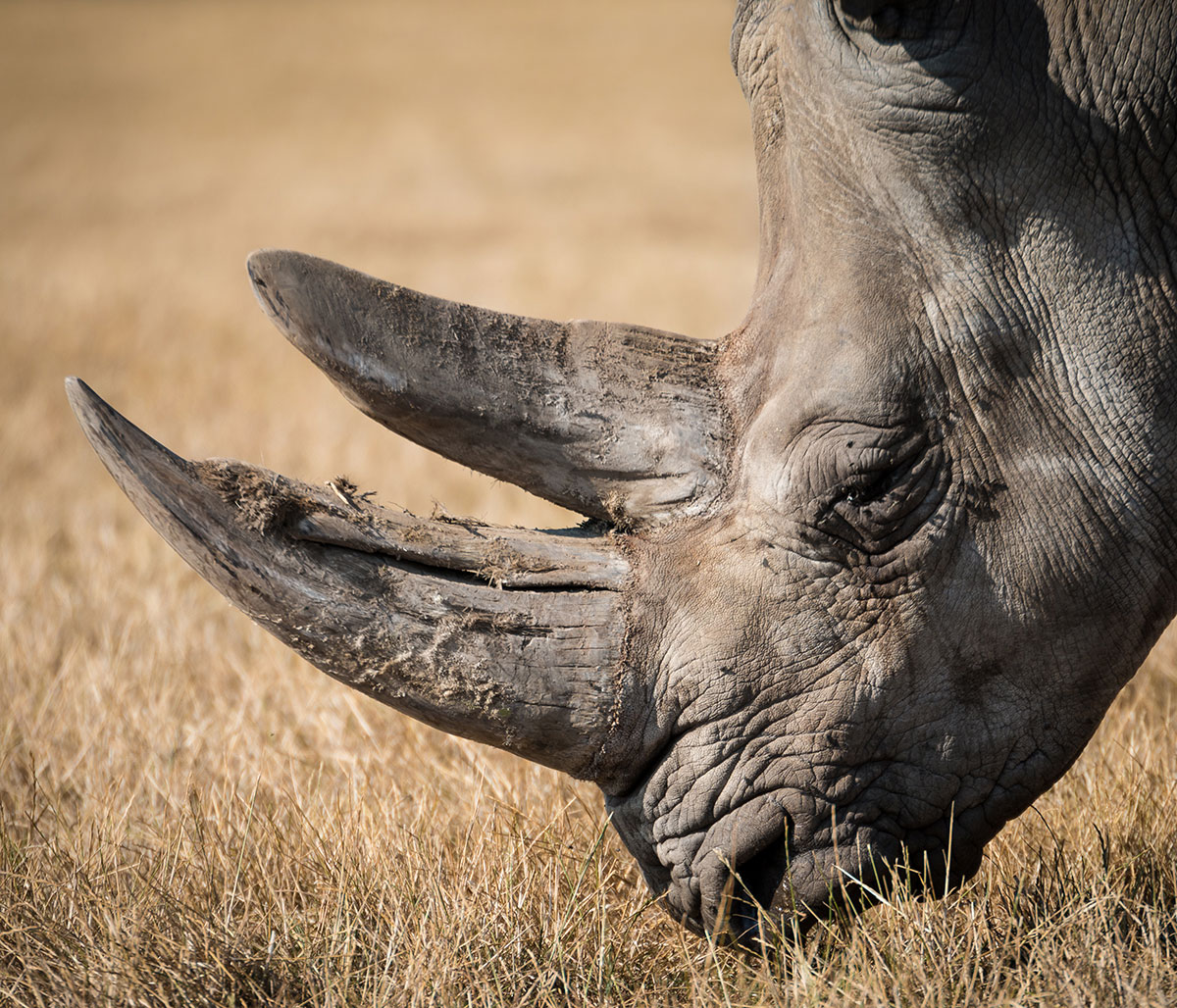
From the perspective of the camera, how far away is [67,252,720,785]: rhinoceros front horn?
2.08m

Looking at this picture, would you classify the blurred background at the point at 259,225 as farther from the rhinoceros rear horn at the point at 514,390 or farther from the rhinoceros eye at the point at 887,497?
the rhinoceros eye at the point at 887,497

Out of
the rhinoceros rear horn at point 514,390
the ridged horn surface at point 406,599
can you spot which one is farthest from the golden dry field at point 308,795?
the rhinoceros rear horn at point 514,390

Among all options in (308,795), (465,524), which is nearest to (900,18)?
(465,524)

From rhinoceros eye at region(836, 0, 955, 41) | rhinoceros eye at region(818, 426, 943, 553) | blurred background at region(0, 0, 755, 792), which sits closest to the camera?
rhinoceros eye at region(836, 0, 955, 41)

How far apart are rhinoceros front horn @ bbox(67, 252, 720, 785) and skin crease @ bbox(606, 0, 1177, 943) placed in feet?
0.38

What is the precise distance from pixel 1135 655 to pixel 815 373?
82 cm

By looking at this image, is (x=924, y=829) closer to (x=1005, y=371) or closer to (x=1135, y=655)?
(x=1135, y=655)

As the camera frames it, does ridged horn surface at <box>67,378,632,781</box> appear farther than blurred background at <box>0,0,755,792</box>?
No

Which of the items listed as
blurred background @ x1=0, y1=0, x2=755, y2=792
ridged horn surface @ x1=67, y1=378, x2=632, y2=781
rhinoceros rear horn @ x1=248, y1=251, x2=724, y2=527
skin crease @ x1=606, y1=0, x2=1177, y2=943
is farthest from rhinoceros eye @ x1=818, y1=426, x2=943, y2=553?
blurred background @ x1=0, y1=0, x2=755, y2=792

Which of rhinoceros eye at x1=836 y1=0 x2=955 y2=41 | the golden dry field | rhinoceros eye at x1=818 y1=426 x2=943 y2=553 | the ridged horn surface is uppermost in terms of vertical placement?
rhinoceros eye at x1=836 y1=0 x2=955 y2=41

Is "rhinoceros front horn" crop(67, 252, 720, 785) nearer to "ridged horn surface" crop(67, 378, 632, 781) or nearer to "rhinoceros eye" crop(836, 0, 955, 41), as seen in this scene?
"ridged horn surface" crop(67, 378, 632, 781)

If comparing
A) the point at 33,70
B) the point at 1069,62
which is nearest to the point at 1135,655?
the point at 1069,62

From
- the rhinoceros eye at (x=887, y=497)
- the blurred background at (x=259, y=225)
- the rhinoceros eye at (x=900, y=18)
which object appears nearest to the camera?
the rhinoceros eye at (x=900, y=18)

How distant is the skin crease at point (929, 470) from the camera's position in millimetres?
2113
